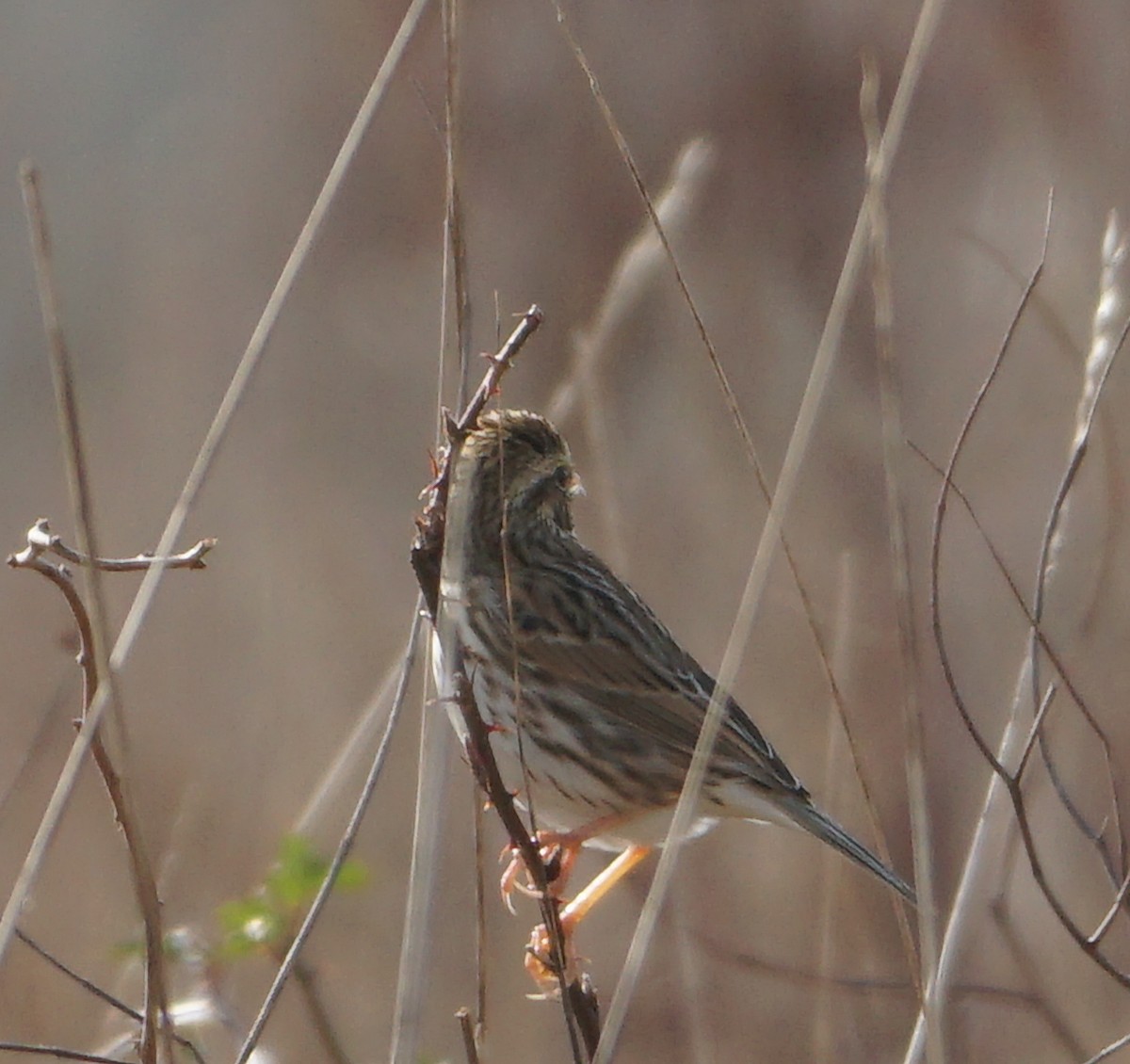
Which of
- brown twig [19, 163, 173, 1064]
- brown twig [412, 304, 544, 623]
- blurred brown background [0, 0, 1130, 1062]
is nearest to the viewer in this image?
brown twig [19, 163, 173, 1064]

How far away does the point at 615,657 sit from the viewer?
12.0ft

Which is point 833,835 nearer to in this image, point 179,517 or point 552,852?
point 552,852

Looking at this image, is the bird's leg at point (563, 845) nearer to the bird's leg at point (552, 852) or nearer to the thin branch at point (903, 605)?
the bird's leg at point (552, 852)

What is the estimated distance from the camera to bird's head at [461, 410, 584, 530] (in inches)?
131

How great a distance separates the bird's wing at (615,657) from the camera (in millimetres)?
3566

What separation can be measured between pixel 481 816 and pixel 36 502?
180 inches

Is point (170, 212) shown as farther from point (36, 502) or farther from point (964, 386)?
point (964, 386)

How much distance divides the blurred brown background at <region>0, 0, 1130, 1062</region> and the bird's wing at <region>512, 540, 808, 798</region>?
0.12 meters

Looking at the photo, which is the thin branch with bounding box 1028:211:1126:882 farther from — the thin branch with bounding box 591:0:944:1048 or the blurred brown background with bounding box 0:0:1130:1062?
the blurred brown background with bounding box 0:0:1130:1062

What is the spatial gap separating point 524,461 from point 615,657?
18.2 inches

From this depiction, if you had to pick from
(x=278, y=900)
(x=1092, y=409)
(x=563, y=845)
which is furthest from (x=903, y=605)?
(x=563, y=845)

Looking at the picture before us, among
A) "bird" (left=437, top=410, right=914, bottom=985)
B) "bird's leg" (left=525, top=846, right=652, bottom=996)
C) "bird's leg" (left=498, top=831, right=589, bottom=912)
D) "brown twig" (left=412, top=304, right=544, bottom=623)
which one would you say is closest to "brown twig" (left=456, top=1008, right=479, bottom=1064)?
"brown twig" (left=412, top=304, right=544, bottom=623)

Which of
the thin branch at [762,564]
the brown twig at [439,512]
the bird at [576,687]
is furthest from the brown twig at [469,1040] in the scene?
the bird at [576,687]

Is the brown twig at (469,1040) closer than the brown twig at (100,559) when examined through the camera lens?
No
